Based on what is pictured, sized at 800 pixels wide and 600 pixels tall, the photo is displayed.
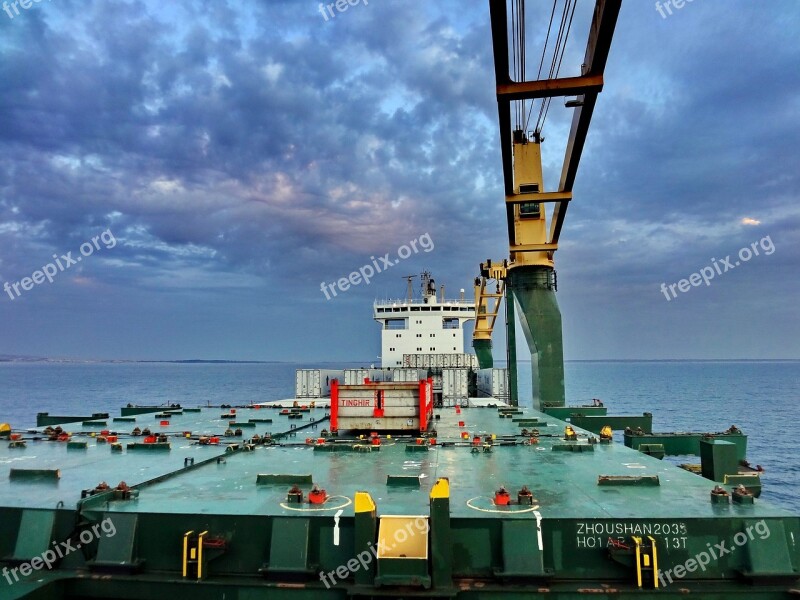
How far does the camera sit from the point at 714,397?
102m

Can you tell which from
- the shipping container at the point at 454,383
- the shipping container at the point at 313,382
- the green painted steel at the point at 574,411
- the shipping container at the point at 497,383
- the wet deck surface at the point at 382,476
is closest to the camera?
the wet deck surface at the point at 382,476

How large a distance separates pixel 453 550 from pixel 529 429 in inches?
527

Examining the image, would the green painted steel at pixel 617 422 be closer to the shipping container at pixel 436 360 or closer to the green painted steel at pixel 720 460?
the green painted steel at pixel 720 460

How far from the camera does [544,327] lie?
105ft

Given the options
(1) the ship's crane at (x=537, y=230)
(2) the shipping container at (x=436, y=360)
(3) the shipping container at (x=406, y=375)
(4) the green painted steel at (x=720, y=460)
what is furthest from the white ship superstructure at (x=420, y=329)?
(4) the green painted steel at (x=720, y=460)

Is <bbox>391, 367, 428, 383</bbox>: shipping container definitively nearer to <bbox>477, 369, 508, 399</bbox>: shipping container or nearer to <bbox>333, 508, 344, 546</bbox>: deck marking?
<bbox>477, 369, 508, 399</bbox>: shipping container

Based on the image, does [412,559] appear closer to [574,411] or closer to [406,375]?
[574,411]

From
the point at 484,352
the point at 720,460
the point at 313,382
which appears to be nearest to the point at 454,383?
the point at 313,382

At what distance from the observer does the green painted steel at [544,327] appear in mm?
31891

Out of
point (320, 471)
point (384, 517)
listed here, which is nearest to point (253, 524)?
point (384, 517)

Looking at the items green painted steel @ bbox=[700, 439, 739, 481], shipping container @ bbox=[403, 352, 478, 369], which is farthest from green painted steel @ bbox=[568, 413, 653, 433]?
shipping container @ bbox=[403, 352, 478, 369]

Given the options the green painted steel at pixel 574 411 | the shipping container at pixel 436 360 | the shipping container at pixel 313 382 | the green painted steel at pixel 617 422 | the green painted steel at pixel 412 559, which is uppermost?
the shipping container at pixel 436 360

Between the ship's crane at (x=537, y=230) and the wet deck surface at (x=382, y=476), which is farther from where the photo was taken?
the ship's crane at (x=537, y=230)

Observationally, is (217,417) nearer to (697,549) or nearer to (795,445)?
(697,549)
